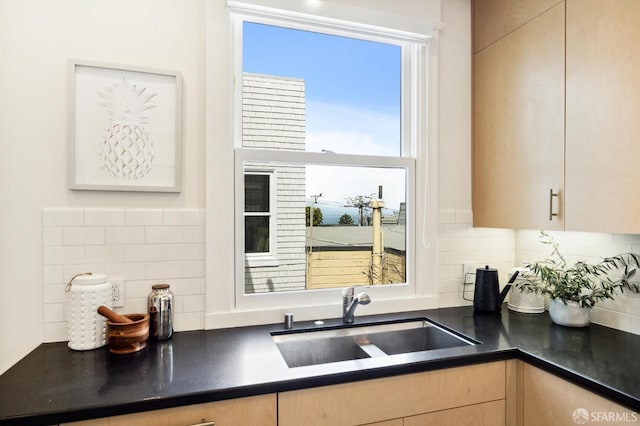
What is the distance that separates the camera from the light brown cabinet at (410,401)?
1139 mm

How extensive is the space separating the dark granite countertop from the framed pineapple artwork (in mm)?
648

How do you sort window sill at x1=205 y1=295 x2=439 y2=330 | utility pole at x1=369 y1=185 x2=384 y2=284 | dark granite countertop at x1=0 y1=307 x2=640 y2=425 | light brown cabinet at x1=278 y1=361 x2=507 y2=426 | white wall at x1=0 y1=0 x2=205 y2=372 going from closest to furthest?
dark granite countertop at x1=0 y1=307 x2=640 y2=425 → light brown cabinet at x1=278 y1=361 x2=507 y2=426 → white wall at x1=0 y1=0 x2=205 y2=372 → window sill at x1=205 y1=295 x2=439 y2=330 → utility pole at x1=369 y1=185 x2=384 y2=284

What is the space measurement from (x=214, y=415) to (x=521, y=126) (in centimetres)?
169

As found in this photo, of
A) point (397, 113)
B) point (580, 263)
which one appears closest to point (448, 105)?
point (397, 113)

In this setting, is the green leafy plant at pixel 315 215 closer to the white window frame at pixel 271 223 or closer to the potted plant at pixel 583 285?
the white window frame at pixel 271 223

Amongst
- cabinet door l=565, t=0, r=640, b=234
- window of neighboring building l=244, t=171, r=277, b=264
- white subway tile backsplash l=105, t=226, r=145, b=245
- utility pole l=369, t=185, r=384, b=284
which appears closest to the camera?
cabinet door l=565, t=0, r=640, b=234

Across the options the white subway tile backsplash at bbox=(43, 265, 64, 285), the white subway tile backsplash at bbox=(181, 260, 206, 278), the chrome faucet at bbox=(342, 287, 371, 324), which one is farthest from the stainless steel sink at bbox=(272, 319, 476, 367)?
the white subway tile backsplash at bbox=(43, 265, 64, 285)

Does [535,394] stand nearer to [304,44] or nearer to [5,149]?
[304,44]

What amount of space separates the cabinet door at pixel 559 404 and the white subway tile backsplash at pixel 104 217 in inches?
64.6

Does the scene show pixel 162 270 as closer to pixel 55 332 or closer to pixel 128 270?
pixel 128 270

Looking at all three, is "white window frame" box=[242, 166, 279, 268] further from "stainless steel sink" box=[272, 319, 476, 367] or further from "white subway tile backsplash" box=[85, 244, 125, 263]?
"white subway tile backsplash" box=[85, 244, 125, 263]

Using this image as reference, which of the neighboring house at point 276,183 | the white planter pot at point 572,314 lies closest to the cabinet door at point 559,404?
the white planter pot at point 572,314

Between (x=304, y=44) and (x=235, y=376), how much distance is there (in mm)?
1504

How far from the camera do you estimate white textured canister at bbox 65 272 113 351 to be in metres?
1.33
